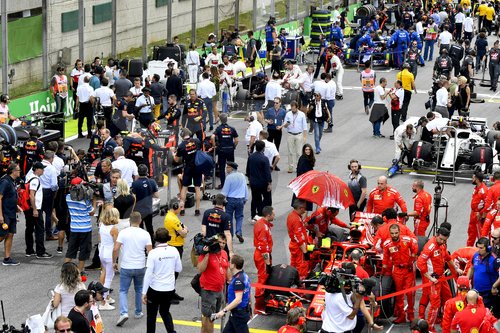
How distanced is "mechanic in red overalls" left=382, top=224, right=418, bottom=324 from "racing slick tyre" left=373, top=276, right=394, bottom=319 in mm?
72

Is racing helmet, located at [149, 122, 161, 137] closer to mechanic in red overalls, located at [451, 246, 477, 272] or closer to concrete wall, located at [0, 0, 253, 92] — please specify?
concrete wall, located at [0, 0, 253, 92]

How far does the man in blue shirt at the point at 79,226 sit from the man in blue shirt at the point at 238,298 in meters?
3.92

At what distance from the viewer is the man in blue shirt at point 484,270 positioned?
49.3ft

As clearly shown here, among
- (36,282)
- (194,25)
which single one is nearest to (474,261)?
(36,282)

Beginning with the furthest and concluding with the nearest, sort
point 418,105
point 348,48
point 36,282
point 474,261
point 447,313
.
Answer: point 348,48 < point 418,105 < point 36,282 < point 474,261 < point 447,313

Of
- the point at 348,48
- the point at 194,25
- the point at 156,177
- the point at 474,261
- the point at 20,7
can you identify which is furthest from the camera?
the point at 348,48

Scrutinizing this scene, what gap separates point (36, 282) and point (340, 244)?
473cm

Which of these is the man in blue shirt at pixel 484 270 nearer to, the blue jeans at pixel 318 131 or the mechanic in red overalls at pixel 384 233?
the mechanic in red overalls at pixel 384 233

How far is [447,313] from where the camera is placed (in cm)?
1377

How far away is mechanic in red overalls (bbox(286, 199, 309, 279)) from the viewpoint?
16109 mm

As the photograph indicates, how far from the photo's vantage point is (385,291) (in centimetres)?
1550

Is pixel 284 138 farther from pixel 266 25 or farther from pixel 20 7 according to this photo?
pixel 266 25

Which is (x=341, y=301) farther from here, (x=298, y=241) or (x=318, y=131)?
(x=318, y=131)

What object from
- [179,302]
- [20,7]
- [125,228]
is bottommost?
[179,302]
